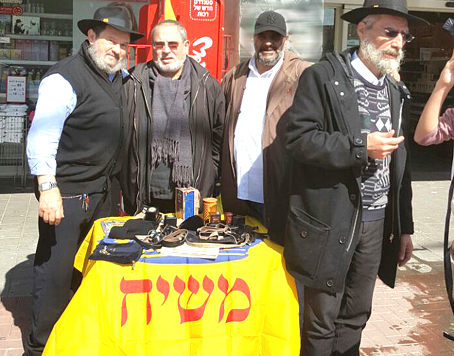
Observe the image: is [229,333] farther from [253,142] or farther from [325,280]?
[253,142]

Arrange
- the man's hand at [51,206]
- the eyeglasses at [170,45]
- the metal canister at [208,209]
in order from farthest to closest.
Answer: the eyeglasses at [170,45]
the metal canister at [208,209]
the man's hand at [51,206]

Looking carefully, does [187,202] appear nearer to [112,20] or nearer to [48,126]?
[48,126]

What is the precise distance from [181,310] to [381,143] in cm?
127

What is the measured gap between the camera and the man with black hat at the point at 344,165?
2.86 m

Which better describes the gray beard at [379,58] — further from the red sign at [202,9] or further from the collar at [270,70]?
the red sign at [202,9]

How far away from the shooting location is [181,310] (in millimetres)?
2936

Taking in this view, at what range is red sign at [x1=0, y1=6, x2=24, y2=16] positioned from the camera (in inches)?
333

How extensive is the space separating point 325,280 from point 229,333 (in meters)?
0.56

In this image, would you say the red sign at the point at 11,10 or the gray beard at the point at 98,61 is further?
the red sign at the point at 11,10

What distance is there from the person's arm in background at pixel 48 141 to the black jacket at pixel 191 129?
58 centimetres

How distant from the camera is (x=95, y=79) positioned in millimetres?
3404

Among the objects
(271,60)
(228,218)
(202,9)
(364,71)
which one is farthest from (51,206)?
(202,9)

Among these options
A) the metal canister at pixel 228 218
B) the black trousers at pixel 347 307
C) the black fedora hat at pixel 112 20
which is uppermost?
the black fedora hat at pixel 112 20

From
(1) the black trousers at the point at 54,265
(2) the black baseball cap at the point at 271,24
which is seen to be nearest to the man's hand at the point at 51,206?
(1) the black trousers at the point at 54,265
